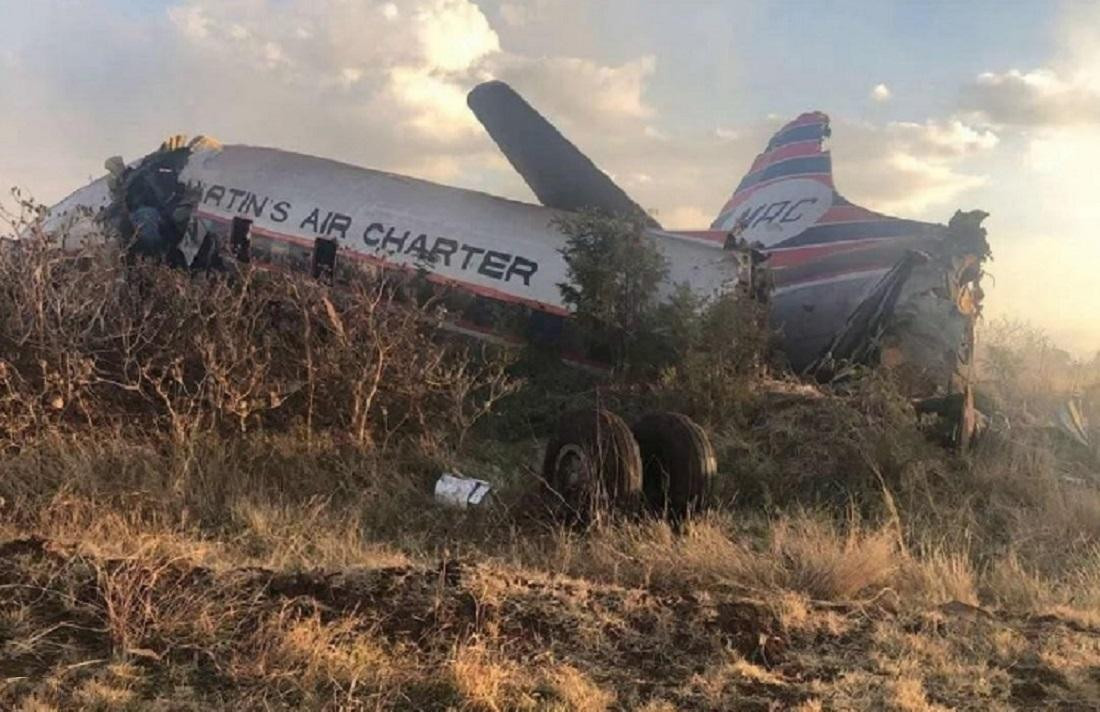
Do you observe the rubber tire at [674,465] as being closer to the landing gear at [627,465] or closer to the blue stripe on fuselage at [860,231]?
the landing gear at [627,465]

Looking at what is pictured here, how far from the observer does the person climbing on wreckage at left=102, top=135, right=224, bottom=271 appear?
58.0 ft

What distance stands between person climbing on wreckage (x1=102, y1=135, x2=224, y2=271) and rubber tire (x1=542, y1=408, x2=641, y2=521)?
10.7 metres

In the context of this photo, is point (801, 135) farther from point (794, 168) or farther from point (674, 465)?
point (674, 465)

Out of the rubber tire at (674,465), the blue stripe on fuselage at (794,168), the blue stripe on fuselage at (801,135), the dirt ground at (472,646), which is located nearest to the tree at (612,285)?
the rubber tire at (674,465)

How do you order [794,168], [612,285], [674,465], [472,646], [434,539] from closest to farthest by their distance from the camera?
[472,646]
[434,539]
[674,465]
[612,285]
[794,168]

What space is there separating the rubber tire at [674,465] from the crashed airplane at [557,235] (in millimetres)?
4964

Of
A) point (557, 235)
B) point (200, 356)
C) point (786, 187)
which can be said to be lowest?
point (200, 356)

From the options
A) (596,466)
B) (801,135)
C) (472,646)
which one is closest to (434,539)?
(596,466)

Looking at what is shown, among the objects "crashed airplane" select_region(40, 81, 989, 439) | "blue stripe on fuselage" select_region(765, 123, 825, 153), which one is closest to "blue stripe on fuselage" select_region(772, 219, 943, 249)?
"crashed airplane" select_region(40, 81, 989, 439)

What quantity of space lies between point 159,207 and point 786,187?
1215 cm

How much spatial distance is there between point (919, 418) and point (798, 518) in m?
3.76

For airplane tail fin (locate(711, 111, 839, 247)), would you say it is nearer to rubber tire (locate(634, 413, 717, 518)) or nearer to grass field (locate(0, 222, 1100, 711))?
grass field (locate(0, 222, 1100, 711))

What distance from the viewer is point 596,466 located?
840cm

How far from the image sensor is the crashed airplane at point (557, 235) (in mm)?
15016
